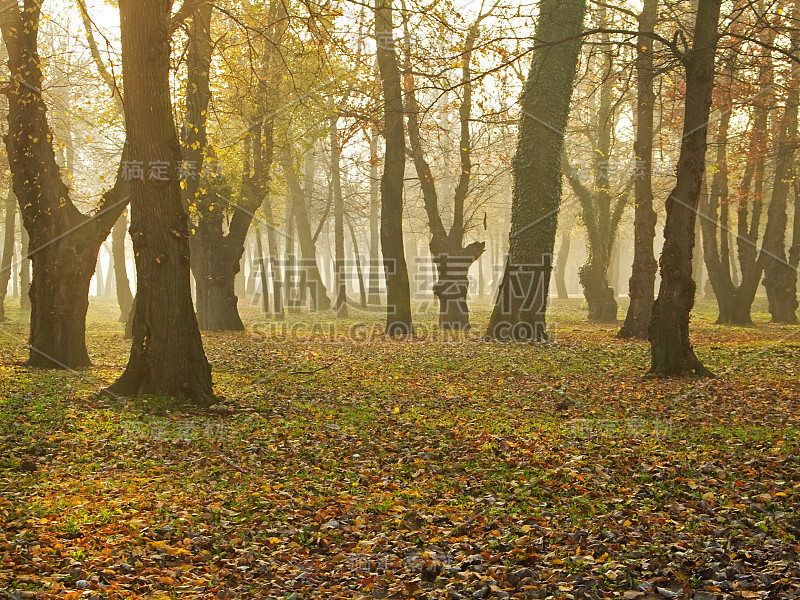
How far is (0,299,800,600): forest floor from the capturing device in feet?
16.7

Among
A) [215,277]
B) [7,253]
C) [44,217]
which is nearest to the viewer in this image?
[44,217]

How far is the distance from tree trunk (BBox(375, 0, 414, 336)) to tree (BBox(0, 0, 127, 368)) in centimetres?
852

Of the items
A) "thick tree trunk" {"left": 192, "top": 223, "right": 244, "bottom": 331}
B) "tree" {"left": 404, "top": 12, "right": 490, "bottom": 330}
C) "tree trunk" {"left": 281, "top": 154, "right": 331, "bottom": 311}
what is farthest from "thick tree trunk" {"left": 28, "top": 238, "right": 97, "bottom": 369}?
"tree trunk" {"left": 281, "top": 154, "right": 331, "bottom": 311}

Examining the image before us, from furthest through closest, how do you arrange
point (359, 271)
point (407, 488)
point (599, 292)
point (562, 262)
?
point (562, 262)
point (359, 271)
point (599, 292)
point (407, 488)

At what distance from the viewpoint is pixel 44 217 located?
13.2 meters

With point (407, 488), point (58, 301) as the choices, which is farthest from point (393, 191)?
point (407, 488)

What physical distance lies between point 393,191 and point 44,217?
9929 mm

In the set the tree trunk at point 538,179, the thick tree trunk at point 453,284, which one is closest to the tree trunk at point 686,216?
the tree trunk at point 538,179

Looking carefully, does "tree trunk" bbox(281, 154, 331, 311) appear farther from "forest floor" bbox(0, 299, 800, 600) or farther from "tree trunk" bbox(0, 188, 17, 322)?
"forest floor" bbox(0, 299, 800, 600)

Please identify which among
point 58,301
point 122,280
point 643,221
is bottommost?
point 58,301

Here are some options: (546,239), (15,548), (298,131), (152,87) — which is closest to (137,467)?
(15,548)

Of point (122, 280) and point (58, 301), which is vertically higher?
point (122, 280)

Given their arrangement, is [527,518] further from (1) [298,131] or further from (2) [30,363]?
(1) [298,131]

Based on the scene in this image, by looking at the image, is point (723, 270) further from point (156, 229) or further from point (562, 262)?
point (562, 262)
